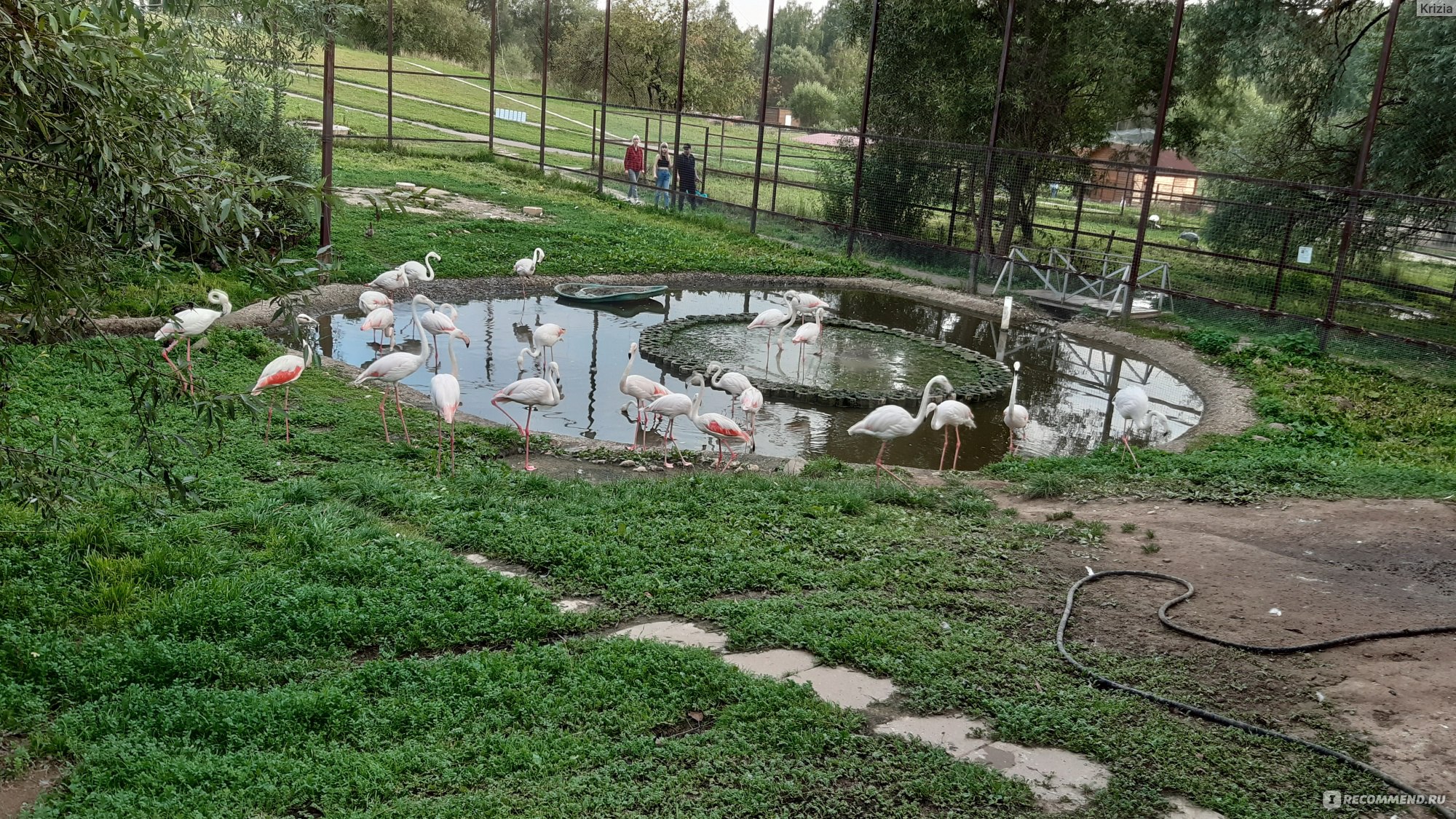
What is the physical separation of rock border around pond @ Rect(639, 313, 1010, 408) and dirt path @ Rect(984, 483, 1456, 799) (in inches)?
132

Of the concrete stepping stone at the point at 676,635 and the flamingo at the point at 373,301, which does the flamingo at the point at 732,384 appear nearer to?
the flamingo at the point at 373,301

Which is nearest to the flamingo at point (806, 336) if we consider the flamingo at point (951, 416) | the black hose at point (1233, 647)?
the flamingo at point (951, 416)

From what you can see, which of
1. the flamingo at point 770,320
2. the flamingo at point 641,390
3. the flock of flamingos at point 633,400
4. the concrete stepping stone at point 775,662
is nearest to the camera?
the concrete stepping stone at point 775,662

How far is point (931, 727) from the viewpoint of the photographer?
4637 millimetres

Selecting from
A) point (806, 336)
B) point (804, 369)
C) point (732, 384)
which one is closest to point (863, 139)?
point (806, 336)

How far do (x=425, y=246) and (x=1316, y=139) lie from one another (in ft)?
50.5

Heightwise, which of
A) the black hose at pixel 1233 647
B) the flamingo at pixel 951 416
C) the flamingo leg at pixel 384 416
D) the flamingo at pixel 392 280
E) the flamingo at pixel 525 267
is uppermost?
the flamingo at pixel 525 267

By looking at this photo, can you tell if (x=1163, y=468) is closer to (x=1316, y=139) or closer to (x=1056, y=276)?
(x=1056, y=276)

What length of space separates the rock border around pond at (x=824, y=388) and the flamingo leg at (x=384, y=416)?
3570 mm

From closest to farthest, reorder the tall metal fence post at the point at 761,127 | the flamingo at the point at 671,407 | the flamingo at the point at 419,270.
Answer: the flamingo at the point at 671,407 → the flamingo at the point at 419,270 → the tall metal fence post at the point at 761,127

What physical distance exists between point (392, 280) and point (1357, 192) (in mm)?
12513

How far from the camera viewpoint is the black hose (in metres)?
4.29

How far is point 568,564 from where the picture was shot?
19.8 ft

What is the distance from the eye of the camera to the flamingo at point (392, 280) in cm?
1388
